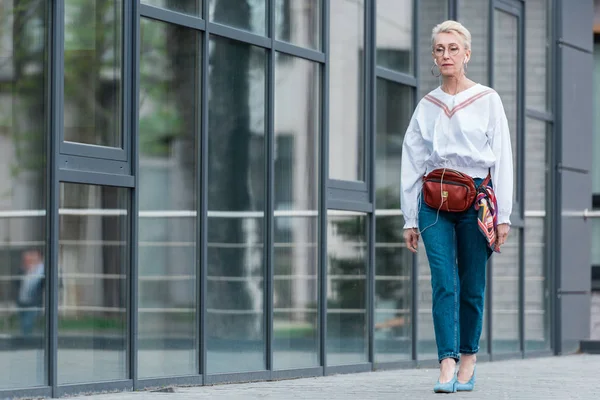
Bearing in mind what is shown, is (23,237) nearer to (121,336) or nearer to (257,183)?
(121,336)

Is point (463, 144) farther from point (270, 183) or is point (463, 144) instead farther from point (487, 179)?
point (270, 183)

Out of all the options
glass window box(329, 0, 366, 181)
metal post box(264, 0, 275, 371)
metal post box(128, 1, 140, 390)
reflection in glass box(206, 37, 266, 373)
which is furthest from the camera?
glass window box(329, 0, 366, 181)

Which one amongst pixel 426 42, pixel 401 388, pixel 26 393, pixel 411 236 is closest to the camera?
pixel 26 393

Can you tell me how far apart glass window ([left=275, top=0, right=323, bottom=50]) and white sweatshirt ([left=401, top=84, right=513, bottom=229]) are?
193cm

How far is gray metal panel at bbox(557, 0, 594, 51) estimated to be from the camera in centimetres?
1365

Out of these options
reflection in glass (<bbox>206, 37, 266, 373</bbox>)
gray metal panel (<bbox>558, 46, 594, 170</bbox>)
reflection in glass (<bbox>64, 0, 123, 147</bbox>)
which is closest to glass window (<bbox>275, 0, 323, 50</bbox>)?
reflection in glass (<bbox>206, 37, 266, 373</bbox>)

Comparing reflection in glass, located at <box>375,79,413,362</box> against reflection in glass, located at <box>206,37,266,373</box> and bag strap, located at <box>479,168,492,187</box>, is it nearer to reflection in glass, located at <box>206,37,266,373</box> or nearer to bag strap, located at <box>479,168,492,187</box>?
reflection in glass, located at <box>206,37,266,373</box>

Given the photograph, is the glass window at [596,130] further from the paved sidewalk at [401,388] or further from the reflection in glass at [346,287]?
the reflection in glass at [346,287]

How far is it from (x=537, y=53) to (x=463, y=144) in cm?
611

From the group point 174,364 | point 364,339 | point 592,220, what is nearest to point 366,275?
point 364,339

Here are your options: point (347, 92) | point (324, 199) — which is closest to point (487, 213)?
point (324, 199)

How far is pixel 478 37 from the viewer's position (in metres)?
12.3

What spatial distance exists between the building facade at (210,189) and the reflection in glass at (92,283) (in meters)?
0.01

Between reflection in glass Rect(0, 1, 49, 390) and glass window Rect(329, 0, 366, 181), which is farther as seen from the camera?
glass window Rect(329, 0, 366, 181)
